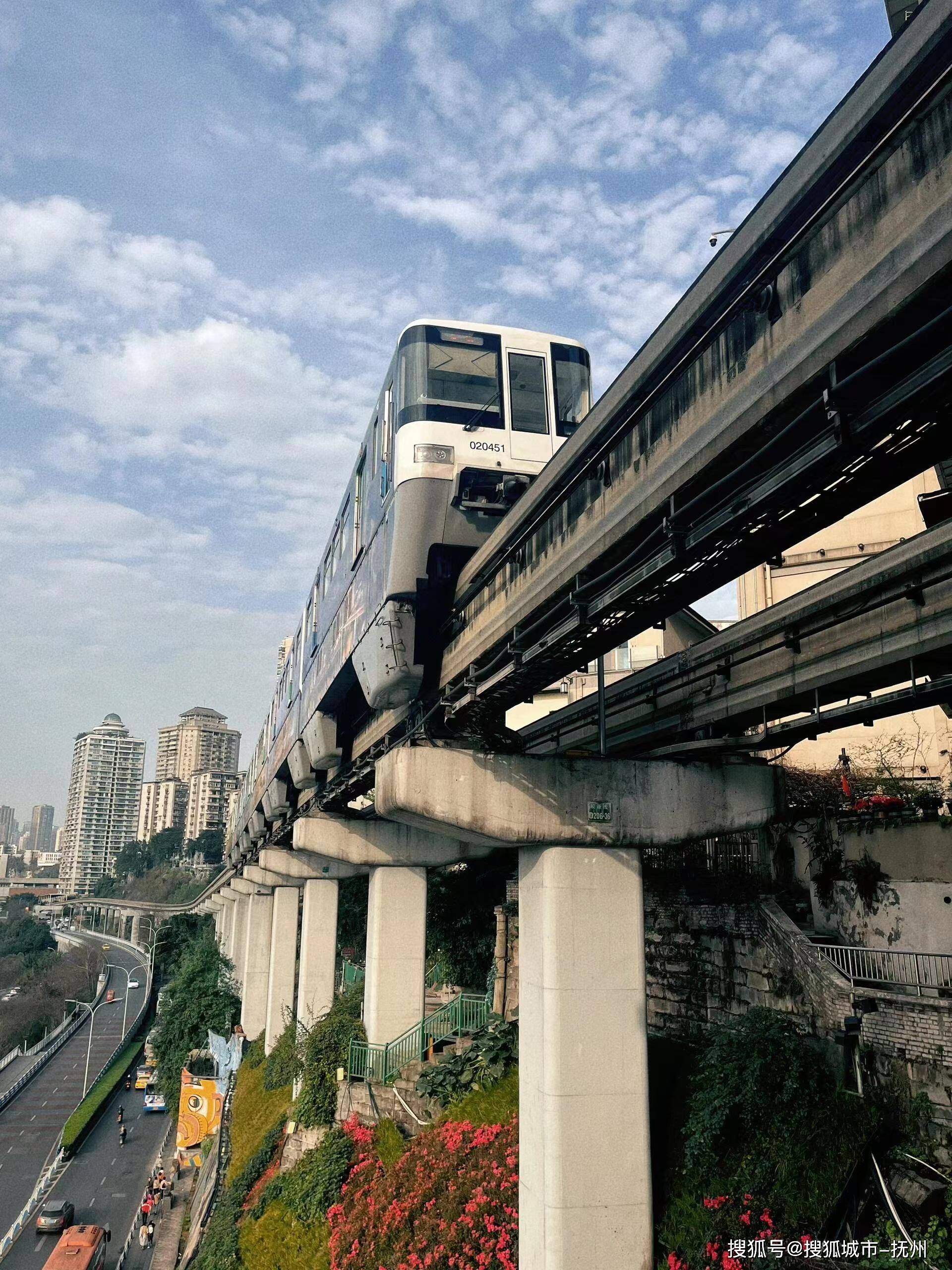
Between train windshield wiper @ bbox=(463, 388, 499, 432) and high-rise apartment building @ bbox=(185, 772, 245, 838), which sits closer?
train windshield wiper @ bbox=(463, 388, 499, 432)

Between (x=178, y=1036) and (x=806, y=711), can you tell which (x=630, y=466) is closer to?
(x=806, y=711)

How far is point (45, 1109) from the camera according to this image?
186 feet

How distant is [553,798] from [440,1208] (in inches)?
235

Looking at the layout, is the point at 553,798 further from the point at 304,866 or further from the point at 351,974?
the point at 351,974

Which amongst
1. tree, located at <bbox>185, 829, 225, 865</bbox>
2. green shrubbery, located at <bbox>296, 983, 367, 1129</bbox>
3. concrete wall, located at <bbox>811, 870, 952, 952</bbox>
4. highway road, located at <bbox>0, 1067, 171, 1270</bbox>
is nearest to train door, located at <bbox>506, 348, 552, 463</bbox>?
concrete wall, located at <bbox>811, 870, 952, 952</bbox>

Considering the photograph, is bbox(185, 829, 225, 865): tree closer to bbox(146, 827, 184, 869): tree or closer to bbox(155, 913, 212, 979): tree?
bbox(146, 827, 184, 869): tree

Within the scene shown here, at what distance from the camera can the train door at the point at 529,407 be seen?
38.2 ft

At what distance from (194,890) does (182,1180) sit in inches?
3702

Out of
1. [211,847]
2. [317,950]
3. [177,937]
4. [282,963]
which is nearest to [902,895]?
[317,950]

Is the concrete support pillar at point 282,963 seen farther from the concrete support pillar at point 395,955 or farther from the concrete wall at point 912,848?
the concrete wall at point 912,848

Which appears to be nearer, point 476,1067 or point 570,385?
point 570,385

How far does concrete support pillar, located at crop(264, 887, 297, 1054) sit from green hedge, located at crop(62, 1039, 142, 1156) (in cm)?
1781

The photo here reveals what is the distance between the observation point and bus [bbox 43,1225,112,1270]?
2717cm

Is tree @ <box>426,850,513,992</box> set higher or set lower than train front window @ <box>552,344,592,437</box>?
lower
